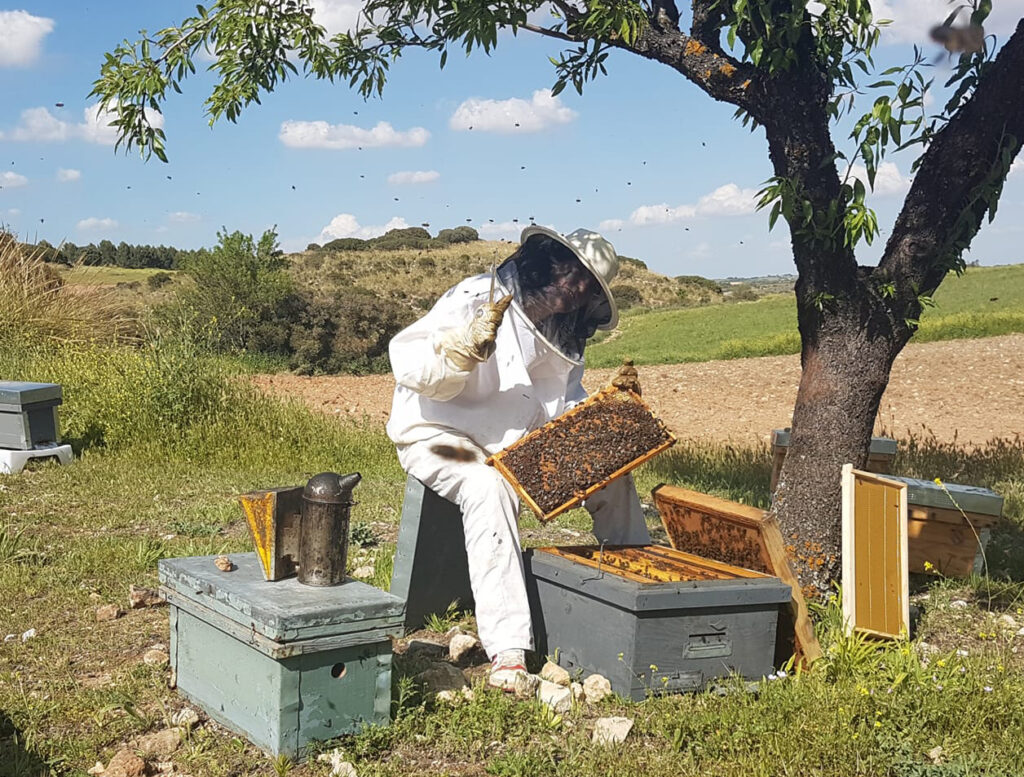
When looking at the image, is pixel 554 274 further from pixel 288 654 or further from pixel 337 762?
pixel 337 762

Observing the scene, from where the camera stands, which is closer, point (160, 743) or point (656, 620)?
point (160, 743)

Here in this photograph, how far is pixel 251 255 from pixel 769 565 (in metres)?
17.9

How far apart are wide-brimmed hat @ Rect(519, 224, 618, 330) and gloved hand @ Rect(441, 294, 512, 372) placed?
0.49 metres

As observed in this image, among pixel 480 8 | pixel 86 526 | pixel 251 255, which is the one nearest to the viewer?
pixel 480 8

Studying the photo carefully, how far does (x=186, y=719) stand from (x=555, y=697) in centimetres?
124

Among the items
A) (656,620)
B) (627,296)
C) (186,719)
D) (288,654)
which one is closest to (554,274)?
(656,620)

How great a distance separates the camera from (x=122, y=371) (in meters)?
10.1

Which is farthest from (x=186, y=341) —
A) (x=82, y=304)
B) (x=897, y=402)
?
(x=897, y=402)

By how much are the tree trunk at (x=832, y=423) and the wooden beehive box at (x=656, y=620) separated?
1171 millimetres

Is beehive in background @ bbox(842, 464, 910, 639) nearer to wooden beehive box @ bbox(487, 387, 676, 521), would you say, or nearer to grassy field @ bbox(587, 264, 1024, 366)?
wooden beehive box @ bbox(487, 387, 676, 521)

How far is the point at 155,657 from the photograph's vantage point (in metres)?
3.96

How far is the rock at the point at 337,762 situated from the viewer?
9.78 ft

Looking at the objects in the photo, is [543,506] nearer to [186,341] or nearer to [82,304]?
[186,341]

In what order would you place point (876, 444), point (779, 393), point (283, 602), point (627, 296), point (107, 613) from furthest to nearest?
point (627, 296)
point (779, 393)
point (876, 444)
point (107, 613)
point (283, 602)
